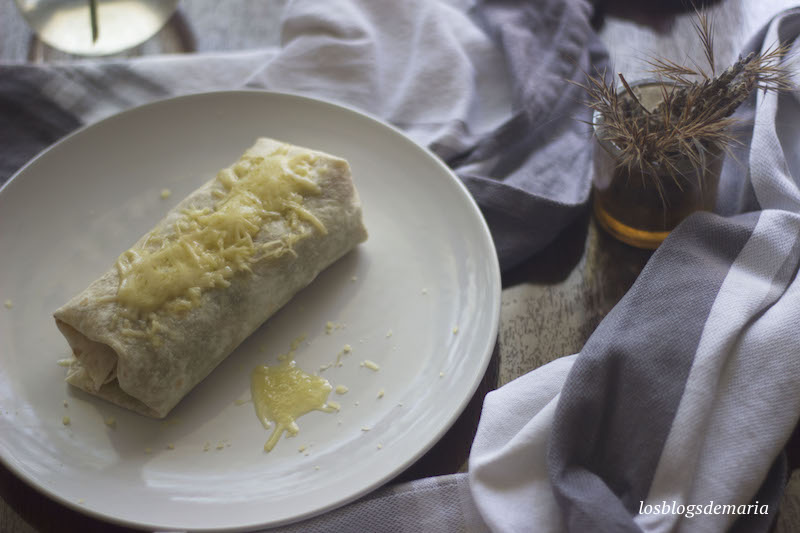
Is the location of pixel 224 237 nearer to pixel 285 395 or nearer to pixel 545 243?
pixel 285 395

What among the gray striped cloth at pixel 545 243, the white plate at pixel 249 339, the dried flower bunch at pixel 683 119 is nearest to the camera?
the gray striped cloth at pixel 545 243

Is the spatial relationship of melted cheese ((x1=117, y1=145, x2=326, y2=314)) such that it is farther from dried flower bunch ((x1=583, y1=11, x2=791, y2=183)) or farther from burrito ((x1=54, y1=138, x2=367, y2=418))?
dried flower bunch ((x1=583, y1=11, x2=791, y2=183))

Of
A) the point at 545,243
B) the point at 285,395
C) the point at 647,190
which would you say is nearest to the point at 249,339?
the point at 285,395

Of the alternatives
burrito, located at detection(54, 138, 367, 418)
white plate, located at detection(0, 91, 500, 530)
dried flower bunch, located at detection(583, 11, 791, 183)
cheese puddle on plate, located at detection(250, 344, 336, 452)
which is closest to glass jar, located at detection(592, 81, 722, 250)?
dried flower bunch, located at detection(583, 11, 791, 183)

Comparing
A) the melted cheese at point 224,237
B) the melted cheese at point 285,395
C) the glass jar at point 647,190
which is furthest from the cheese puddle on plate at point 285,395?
the glass jar at point 647,190

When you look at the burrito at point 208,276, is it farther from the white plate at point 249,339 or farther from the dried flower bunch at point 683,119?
the dried flower bunch at point 683,119

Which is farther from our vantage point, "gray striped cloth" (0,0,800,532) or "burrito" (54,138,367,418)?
"burrito" (54,138,367,418)
